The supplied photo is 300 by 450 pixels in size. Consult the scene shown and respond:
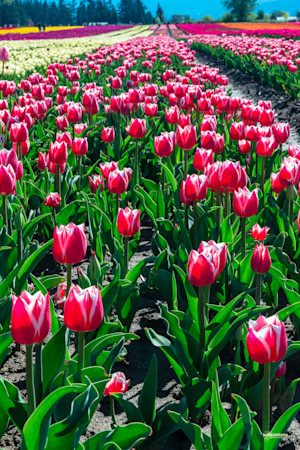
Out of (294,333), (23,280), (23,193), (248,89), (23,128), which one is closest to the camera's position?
(23,280)

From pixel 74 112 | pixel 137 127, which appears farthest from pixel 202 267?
pixel 74 112

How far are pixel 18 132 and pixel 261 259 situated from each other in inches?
87.1

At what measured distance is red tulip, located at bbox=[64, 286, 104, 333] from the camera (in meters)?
1.62

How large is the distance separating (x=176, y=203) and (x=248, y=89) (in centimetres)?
1112

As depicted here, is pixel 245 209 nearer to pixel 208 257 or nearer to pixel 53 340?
pixel 208 257

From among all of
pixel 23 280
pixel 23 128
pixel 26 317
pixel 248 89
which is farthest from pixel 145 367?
pixel 248 89

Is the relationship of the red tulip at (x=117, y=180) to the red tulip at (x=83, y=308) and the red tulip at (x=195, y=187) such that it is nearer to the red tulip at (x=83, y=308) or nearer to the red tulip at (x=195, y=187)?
the red tulip at (x=195, y=187)

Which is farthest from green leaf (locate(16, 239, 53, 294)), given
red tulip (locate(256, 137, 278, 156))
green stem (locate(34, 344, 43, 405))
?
red tulip (locate(256, 137, 278, 156))

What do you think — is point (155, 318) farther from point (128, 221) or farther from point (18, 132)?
point (18, 132)

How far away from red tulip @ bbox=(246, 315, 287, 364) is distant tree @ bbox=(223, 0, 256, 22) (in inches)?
3701

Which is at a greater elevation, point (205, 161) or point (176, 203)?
point (205, 161)

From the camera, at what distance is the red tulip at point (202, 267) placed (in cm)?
187

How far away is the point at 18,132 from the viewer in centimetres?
381

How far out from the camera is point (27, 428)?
1498 millimetres
